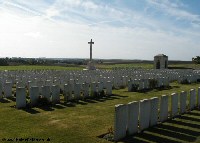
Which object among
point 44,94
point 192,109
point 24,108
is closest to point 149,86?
point 192,109

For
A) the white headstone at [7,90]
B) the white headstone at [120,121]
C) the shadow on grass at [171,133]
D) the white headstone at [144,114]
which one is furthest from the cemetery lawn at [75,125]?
the white headstone at [7,90]

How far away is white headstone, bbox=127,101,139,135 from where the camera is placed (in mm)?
8227

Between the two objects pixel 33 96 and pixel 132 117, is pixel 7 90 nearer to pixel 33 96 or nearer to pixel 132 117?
pixel 33 96

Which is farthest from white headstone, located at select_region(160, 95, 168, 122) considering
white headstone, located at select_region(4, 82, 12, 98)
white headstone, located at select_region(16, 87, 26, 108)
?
white headstone, located at select_region(4, 82, 12, 98)

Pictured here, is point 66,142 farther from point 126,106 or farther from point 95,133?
point 126,106

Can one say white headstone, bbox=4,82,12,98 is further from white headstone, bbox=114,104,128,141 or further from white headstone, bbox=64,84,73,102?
white headstone, bbox=114,104,128,141

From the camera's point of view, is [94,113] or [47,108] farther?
[47,108]

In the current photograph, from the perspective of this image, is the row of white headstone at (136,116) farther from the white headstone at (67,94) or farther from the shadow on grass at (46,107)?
the white headstone at (67,94)

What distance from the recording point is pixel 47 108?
12.1 meters

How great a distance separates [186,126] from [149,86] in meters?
11.4

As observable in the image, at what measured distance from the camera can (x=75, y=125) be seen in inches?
360

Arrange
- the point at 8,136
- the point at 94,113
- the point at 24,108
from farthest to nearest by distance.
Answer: the point at 24,108 → the point at 94,113 → the point at 8,136

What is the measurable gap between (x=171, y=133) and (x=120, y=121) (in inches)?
67.0

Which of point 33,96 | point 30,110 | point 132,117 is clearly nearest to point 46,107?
point 33,96
